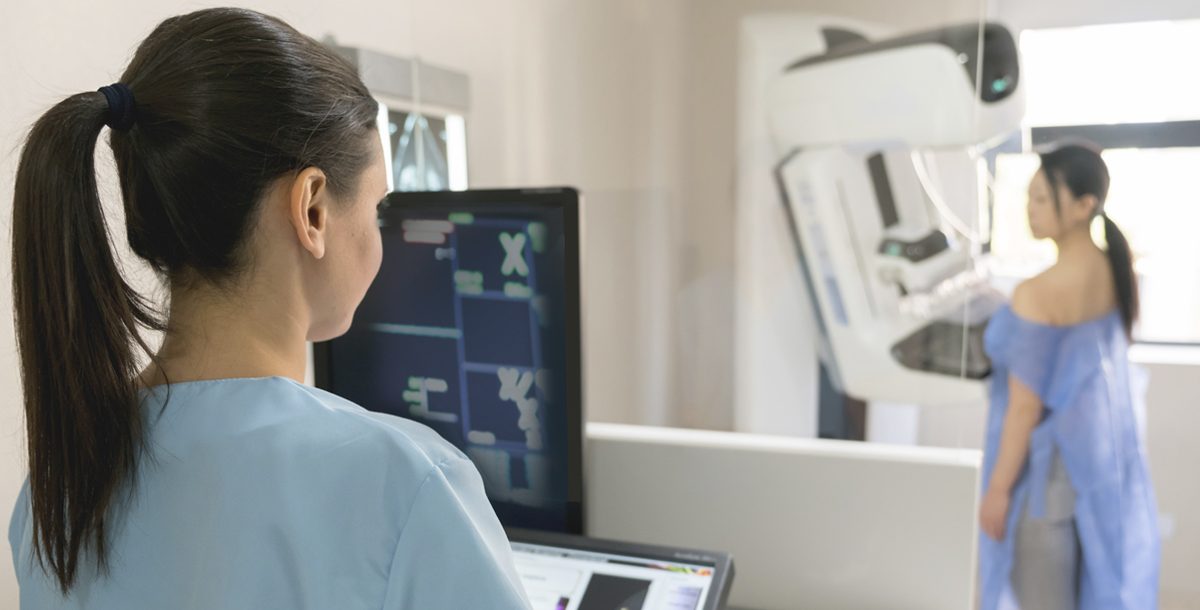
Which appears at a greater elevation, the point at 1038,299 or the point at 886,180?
the point at 886,180

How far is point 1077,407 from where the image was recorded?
5.61 ft

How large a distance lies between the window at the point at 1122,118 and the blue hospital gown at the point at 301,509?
1.43 meters

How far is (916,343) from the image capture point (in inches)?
49.6

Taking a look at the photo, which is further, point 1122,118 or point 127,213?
point 1122,118

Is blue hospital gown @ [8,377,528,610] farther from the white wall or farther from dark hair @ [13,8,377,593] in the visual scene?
the white wall

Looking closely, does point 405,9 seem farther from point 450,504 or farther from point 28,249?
point 450,504

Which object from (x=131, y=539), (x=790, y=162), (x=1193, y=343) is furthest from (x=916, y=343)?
(x=1193, y=343)

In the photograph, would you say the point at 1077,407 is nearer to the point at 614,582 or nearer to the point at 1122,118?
Result: the point at 1122,118

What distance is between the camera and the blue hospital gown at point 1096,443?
1704mm

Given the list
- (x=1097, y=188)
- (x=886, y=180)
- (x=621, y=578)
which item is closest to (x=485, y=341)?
(x=621, y=578)

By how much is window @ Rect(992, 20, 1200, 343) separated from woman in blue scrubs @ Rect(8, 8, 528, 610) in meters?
1.40

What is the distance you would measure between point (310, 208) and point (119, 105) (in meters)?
0.12

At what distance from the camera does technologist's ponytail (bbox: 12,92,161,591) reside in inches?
20.1

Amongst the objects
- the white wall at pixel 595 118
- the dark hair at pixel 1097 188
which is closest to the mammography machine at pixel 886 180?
the white wall at pixel 595 118
